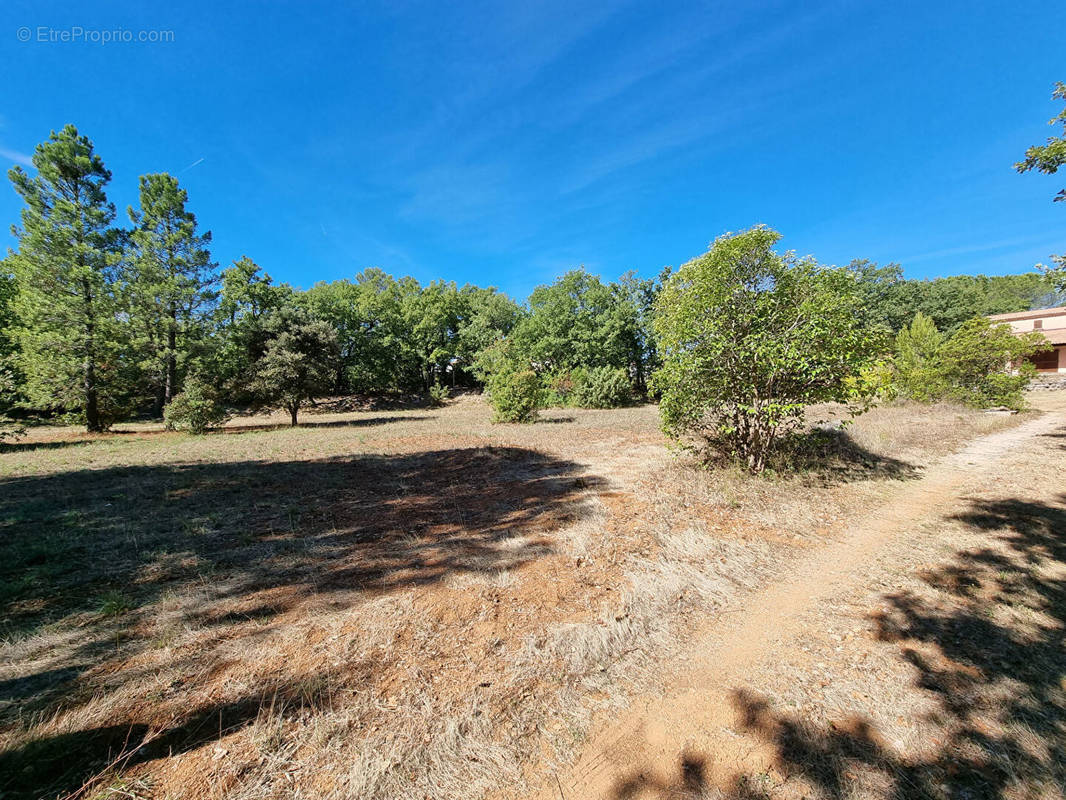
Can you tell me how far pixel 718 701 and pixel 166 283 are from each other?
27397 mm

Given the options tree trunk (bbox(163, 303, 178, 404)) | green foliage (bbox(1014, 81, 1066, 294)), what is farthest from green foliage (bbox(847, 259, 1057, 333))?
tree trunk (bbox(163, 303, 178, 404))

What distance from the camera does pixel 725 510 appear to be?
580 cm

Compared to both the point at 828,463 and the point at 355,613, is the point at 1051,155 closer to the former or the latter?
the point at 828,463

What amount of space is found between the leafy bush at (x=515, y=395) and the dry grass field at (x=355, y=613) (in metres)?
11.0

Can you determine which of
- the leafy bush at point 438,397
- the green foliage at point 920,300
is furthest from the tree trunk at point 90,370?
the green foliage at point 920,300

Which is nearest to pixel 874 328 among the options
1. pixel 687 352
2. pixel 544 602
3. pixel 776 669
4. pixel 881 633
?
pixel 687 352

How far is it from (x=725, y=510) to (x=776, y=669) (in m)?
3.21

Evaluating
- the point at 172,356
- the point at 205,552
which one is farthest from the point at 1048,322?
the point at 172,356

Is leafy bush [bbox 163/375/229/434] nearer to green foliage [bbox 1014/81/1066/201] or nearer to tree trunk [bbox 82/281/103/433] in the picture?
tree trunk [bbox 82/281/103/433]

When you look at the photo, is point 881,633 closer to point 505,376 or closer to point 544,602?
point 544,602

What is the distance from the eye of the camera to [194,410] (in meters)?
16.5

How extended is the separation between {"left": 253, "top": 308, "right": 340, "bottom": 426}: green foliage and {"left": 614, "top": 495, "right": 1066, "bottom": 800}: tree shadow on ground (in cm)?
2056

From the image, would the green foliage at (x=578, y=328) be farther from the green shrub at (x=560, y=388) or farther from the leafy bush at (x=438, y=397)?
the leafy bush at (x=438, y=397)

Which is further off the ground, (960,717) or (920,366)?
(920,366)
